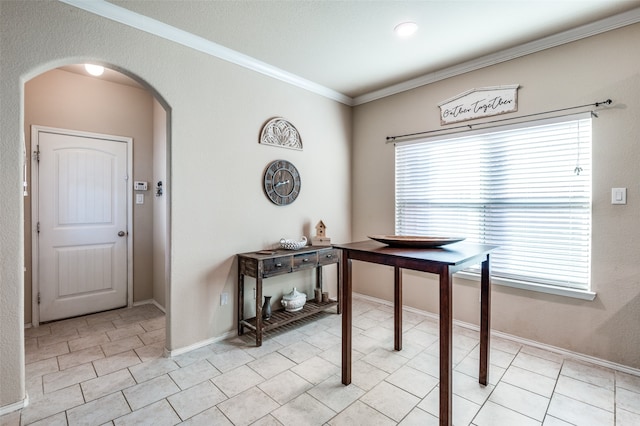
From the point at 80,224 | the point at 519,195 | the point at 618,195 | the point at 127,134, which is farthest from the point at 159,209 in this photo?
the point at 618,195

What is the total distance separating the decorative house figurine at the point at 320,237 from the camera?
140 inches

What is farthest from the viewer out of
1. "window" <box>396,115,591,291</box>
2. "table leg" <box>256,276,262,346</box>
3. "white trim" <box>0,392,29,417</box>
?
"table leg" <box>256,276,262,346</box>

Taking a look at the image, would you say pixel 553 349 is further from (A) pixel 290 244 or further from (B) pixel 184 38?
(B) pixel 184 38

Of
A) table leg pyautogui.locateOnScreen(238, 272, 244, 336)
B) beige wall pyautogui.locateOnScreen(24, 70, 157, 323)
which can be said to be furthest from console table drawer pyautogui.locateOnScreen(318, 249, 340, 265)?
beige wall pyautogui.locateOnScreen(24, 70, 157, 323)

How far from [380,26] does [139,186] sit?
3296 mm

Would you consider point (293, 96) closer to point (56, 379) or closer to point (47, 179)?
point (47, 179)

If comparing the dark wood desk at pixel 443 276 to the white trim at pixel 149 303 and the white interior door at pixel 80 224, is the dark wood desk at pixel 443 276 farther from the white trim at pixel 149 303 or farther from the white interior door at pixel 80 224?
the white interior door at pixel 80 224

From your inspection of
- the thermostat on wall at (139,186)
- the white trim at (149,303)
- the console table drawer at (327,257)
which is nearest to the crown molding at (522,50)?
the console table drawer at (327,257)

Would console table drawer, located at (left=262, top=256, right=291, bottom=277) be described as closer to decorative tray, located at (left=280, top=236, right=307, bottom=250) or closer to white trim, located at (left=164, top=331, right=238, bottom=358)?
decorative tray, located at (left=280, top=236, right=307, bottom=250)

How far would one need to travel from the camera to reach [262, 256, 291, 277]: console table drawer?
9.25 ft

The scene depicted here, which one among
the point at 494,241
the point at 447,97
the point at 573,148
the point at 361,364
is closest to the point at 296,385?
the point at 361,364

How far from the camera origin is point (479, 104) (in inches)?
121

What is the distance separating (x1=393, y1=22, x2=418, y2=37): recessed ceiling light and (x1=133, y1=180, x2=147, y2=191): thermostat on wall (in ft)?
11.0

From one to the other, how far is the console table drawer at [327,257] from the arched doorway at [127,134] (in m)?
1.62
